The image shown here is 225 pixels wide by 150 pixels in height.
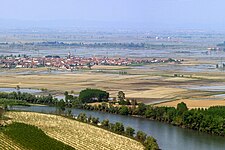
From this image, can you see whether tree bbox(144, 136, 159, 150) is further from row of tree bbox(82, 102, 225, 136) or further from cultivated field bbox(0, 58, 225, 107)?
cultivated field bbox(0, 58, 225, 107)

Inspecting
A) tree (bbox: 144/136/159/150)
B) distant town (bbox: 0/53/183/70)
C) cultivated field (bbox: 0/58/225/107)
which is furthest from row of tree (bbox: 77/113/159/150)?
distant town (bbox: 0/53/183/70)

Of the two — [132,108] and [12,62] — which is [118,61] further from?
[132,108]

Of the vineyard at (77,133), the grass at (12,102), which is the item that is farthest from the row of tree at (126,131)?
the grass at (12,102)

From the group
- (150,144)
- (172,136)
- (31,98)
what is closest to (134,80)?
(31,98)

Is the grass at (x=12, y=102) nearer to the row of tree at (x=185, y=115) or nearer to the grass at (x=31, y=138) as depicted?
the row of tree at (x=185, y=115)

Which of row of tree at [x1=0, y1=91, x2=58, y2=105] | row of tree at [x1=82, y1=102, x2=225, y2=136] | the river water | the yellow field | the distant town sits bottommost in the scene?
the river water

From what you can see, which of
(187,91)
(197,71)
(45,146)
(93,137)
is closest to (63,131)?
(93,137)
